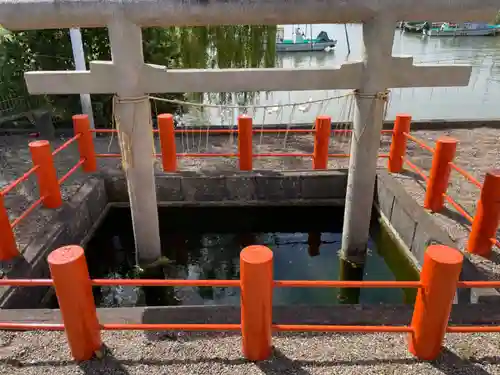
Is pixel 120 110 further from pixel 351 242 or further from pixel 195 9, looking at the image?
pixel 351 242

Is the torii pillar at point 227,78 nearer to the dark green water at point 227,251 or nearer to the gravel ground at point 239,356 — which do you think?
the dark green water at point 227,251

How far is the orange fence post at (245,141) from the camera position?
6668 mm

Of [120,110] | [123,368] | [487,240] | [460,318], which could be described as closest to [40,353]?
[123,368]

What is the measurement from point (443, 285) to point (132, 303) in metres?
3.69

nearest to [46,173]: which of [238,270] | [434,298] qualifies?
[238,270]

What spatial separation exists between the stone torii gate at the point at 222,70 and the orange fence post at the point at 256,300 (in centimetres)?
195

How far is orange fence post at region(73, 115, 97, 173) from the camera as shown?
6.54m

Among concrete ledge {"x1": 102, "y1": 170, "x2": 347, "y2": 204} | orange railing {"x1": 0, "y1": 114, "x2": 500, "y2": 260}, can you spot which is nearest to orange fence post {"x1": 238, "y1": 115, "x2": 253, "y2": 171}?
orange railing {"x1": 0, "y1": 114, "x2": 500, "y2": 260}

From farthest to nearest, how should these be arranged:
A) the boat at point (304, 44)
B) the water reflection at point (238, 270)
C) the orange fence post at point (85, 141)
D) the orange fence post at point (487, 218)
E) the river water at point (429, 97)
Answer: the boat at point (304, 44)
the river water at point (429, 97)
the orange fence post at point (85, 141)
the water reflection at point (238, 270)
the orange fence post at point (487, 218)

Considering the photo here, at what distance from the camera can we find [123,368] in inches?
121

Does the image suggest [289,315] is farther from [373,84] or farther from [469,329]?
[373,84]

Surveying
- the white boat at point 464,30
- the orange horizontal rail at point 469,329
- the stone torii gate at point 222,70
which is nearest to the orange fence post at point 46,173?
the stone torii gate at point 222,70

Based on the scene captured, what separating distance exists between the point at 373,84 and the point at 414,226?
209 centimetres

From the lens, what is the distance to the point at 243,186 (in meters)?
6.94
